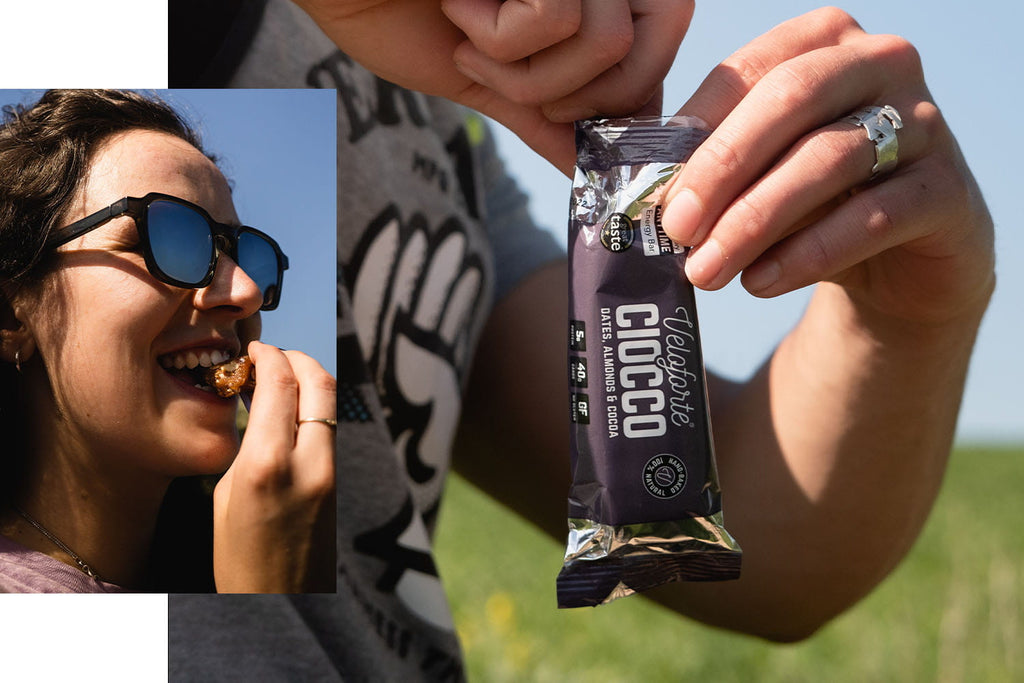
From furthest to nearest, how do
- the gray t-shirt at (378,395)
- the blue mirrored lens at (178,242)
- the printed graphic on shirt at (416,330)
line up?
the printed graphic on shirt at (416,330)
the gray t-shirt at (378,395)
the blue mirrored lens at (178,242)

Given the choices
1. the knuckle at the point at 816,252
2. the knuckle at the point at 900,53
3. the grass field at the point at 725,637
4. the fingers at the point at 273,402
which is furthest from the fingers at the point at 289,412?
the grass field at the point at 725,637

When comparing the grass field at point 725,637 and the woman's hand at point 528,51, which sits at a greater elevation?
the woman's hand at point 528,51

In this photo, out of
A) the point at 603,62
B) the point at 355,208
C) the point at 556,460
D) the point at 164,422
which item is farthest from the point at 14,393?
the point at 556,460

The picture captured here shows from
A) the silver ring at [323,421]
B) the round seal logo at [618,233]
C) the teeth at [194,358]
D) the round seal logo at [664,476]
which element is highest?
the round seal logo at [618,233]

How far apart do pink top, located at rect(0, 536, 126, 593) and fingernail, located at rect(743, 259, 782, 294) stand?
21.0 inches

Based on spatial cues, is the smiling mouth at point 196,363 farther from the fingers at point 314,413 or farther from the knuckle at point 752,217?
the knuckle at point 752,217

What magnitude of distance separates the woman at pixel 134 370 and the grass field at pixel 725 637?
133 cm

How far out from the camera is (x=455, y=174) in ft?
3.47

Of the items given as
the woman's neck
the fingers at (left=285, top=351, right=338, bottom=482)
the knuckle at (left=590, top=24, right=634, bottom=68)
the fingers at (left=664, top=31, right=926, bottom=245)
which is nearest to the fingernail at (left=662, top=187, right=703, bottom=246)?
the fingers at (left=664, top=31, right=926, bottom=245)

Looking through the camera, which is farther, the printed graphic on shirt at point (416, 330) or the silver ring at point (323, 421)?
the printed graphic on shirt at point (416, 330)

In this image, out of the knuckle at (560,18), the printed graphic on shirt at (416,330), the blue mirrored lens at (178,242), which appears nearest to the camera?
the knuckle at (560,18)

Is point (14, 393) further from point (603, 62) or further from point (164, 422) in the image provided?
point (603, 62)

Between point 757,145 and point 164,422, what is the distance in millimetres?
469

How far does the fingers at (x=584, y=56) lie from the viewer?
0.58m
